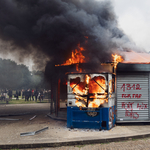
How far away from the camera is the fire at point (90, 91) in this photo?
6734 millimetres

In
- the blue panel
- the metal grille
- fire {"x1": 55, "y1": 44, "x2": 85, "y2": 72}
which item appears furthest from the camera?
fire {"x1": 55, "y1": 44, "x2": 85, "y2": 72}

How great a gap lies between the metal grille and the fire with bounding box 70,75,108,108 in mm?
1244

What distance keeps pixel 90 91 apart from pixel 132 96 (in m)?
2.08

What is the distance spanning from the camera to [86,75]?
22.6ft

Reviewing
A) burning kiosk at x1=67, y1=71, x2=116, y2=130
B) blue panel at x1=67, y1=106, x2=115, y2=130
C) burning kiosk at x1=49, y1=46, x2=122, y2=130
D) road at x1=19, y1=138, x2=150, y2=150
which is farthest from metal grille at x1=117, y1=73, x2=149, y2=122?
road at x1=19, y1=138, x2=150, y2=150

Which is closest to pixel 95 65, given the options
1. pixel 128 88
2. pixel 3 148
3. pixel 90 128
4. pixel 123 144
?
pixel 128 88

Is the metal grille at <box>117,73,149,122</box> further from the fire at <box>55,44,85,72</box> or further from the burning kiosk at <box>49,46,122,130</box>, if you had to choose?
the fire at <box>55,44,85,72</box>

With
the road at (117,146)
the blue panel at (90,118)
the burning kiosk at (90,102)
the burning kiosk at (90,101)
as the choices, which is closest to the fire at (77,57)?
the burning kiosk at (90,101)

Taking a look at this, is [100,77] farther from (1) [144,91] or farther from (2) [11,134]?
(2) [11,134]

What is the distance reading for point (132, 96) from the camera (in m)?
7.72

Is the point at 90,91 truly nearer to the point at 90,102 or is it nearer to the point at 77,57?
the point at 90,102

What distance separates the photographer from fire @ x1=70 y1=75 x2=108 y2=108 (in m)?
6.73

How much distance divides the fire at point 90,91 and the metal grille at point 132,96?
124 cm

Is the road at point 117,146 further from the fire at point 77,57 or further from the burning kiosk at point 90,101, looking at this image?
the fire at point 77,57
